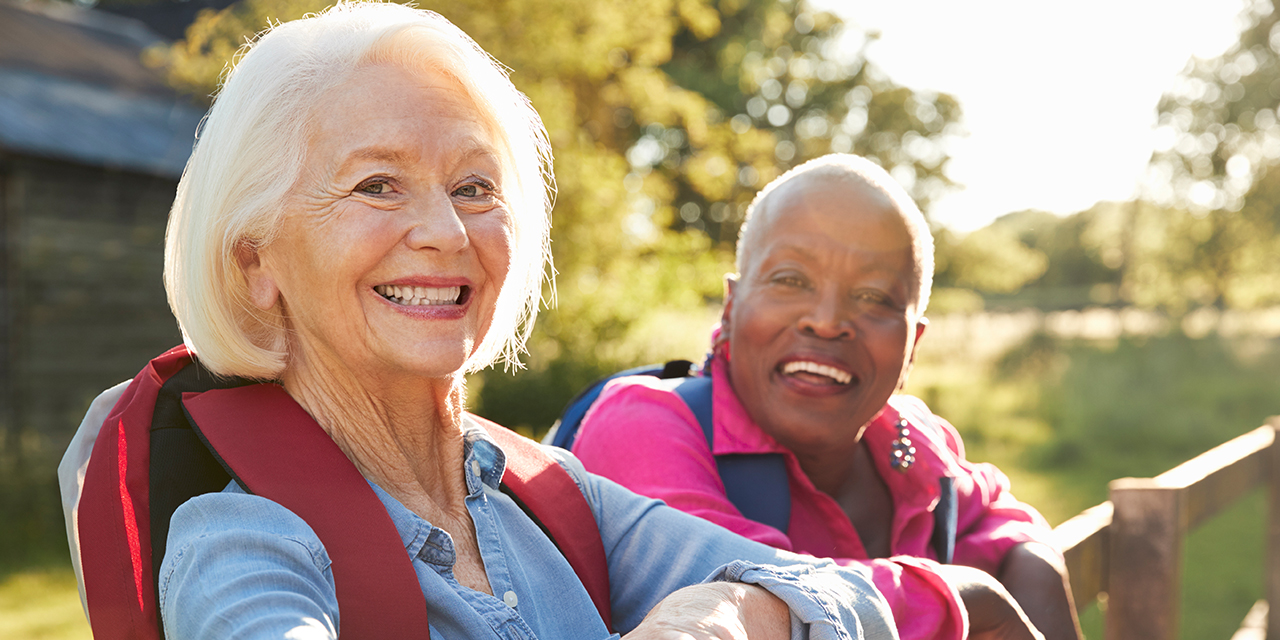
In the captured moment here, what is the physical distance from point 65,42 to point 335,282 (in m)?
13.4

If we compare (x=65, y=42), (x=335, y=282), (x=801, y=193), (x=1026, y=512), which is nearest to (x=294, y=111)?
(x=335, y=282)

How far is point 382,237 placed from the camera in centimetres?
134

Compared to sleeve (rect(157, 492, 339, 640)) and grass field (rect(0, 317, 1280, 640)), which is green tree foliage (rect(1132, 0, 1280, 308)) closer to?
grass field (rect(0, 317, 1280, 640))

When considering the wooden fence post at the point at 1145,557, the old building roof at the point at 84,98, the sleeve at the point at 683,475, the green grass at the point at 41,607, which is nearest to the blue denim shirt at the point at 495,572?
the sleeve at the point at 683,475

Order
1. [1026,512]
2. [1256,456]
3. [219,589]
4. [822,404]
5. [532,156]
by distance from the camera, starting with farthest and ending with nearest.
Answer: [1256,456] < [1026,512] < [822,404] < [532,156] < [219,589]

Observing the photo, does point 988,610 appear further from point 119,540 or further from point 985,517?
point 119,540

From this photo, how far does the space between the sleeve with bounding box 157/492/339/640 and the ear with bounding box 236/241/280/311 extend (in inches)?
13.7

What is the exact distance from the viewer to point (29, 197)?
866cm

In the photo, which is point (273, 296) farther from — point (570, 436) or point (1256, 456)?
point (1256, 456)

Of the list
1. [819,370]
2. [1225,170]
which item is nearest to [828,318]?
[819,370]

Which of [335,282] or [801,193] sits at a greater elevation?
[801,193]

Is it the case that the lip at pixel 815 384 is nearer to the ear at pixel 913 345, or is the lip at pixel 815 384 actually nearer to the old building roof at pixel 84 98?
the ear at pixel 913 345

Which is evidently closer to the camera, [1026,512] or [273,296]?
[273,296]

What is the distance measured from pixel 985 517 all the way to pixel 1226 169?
82.7 ft
